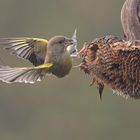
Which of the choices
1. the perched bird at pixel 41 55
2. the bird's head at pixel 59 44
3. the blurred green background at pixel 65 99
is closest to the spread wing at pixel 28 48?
the perched bird at pixel 41 55

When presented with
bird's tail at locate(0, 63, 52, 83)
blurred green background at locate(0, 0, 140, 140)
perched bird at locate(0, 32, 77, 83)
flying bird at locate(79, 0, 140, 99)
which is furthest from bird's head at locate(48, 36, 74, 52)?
blurred green background at locate(0, 0, 140, 140)

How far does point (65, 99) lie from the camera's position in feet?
89.9

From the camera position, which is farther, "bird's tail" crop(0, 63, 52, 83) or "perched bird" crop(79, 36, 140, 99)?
"bird's tail" crop(0, 63, 52, 83)

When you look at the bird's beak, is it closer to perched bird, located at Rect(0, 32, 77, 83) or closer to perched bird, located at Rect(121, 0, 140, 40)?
perched bird, located at Rect(0, 32, 77, 83)

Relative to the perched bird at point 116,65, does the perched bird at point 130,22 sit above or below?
above

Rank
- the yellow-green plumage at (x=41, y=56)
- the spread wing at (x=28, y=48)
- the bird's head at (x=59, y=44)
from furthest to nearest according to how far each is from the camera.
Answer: the spread wing at (x=28, y=48)
the bird's head at (x=59, y=44)
the yellow-green plumage at (x=41, y=56)

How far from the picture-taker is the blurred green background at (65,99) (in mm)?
25016

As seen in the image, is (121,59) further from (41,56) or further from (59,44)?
(41,56)

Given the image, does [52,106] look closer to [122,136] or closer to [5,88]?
[5,88]

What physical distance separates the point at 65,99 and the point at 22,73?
835 inches

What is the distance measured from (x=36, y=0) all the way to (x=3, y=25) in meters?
2.94

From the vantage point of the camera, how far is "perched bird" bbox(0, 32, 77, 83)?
20.6 ft

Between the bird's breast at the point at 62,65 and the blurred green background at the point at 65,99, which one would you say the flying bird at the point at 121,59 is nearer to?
the bird's breast at the point at 62,65

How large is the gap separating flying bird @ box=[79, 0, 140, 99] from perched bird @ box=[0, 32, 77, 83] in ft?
2.19
